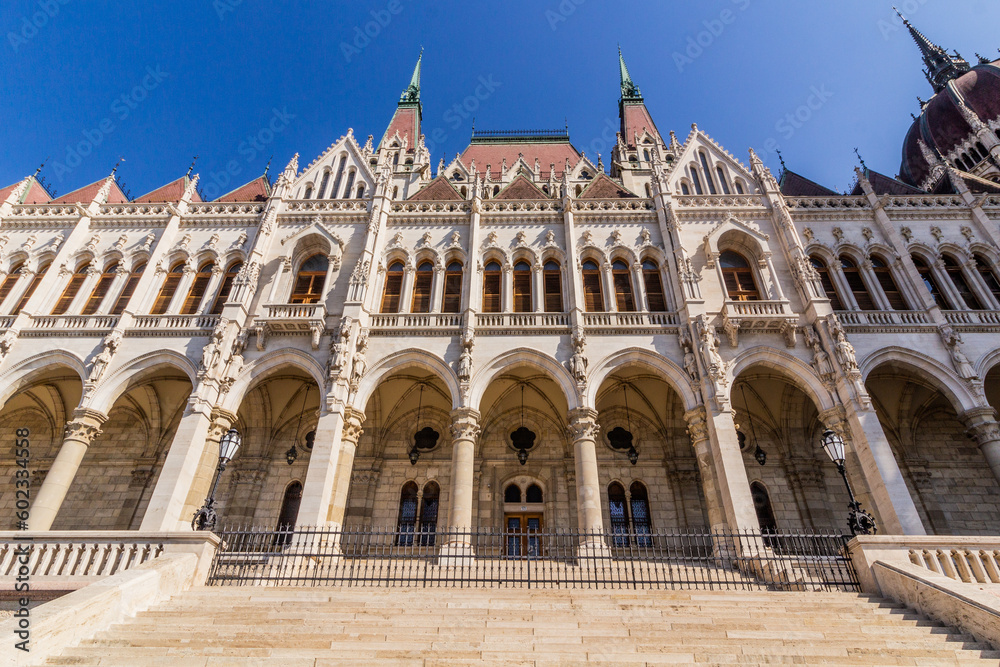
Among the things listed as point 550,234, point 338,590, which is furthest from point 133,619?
point 550,234

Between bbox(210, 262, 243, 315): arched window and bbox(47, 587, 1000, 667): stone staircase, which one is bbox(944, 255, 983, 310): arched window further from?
bbox(210, 262, 243, 315): arched window

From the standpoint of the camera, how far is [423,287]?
18.6 m

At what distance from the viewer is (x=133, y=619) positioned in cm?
754

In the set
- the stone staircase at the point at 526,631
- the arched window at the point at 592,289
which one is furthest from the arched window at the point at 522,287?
the stone staircase at the point at 526,631

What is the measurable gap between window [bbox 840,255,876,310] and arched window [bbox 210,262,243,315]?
21.0 m

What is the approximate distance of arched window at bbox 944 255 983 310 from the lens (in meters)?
17.7

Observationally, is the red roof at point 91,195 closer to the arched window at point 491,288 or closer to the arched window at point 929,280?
the arched window at point 491,288

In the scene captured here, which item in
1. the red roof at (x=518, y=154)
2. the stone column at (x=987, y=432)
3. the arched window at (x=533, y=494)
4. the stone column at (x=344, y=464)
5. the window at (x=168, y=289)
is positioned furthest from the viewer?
the red roof at (x=518, y=154)

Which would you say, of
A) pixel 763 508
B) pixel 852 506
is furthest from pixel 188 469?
pixel 763 508

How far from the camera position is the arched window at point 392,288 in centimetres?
1800

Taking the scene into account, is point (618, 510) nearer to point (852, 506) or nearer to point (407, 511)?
point (407, 511)

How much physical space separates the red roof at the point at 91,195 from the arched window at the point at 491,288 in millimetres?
16508

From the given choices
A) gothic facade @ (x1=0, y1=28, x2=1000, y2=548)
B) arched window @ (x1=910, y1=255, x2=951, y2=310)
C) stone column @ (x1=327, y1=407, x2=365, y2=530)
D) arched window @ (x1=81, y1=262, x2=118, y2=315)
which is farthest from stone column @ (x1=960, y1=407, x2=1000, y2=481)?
arched window @ (x1=81, y1=262, x2=118, y2=315)

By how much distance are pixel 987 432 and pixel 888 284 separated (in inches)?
231
